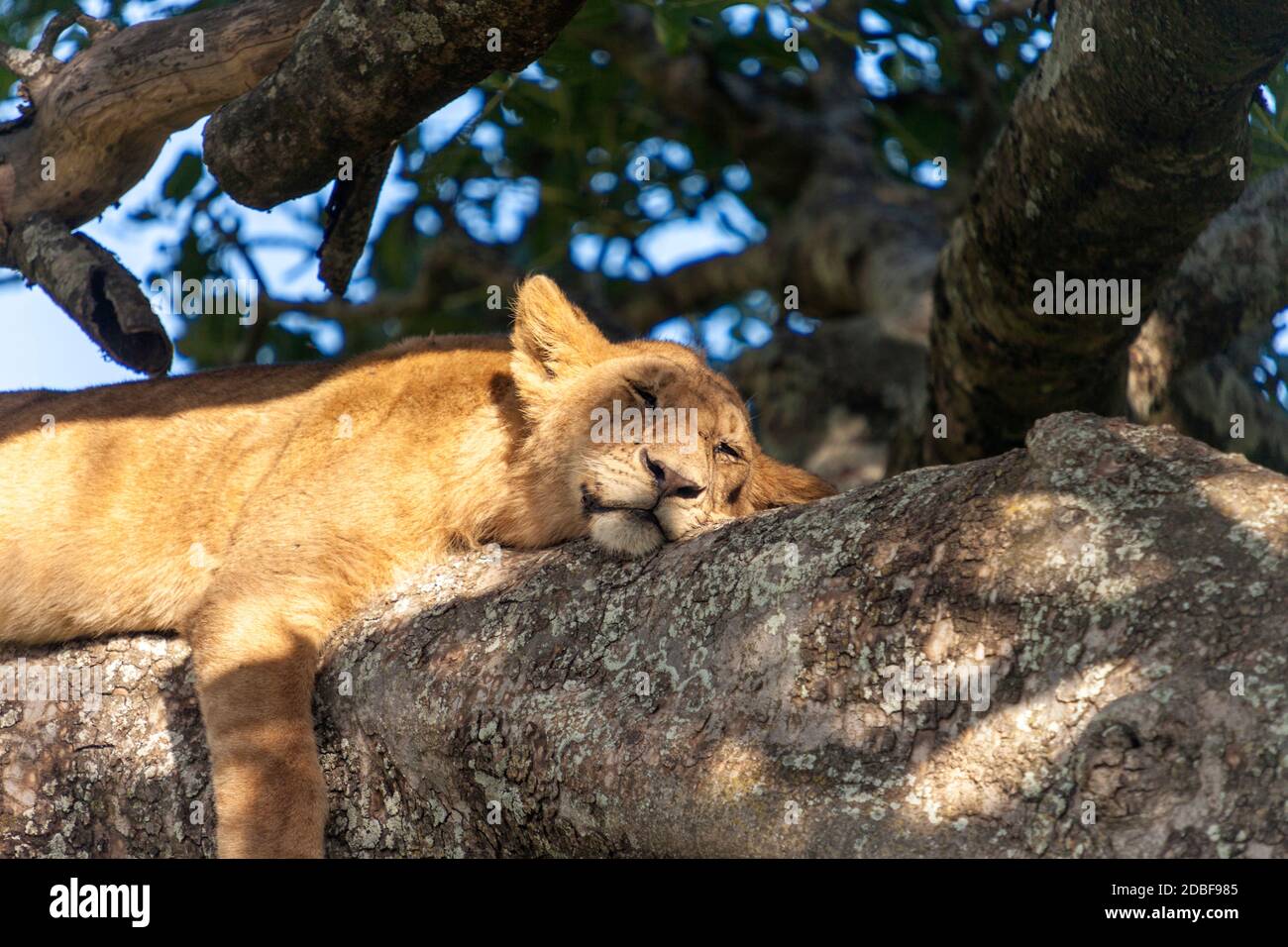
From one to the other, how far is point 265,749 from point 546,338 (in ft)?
6.34

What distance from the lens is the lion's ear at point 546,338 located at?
16.0 feet

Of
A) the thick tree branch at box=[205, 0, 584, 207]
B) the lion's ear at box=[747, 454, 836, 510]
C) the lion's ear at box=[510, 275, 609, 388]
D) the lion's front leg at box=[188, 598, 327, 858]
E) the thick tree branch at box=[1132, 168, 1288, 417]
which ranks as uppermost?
the thick tree branch at box=[205, 0, 584, 207]

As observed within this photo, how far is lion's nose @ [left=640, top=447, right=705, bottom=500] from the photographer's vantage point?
4141mm

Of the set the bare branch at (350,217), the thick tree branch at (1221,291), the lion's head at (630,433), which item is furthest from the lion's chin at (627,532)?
the thick tree branch at (1221,291)

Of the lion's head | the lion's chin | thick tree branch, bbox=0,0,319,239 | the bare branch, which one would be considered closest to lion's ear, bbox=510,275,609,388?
the lion's head

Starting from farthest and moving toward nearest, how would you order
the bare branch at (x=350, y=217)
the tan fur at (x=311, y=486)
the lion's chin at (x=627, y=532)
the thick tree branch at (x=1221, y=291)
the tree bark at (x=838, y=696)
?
the thick tree branch at (x=1221, y=291) → the bare branch at (x=350, y=217) → the tan fur at (x=311, y=486) → the lion's chin at (x=627, y=532) → the tree bark at (x=838, y=696)

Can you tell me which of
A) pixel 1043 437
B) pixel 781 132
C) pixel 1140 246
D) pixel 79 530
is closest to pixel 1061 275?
pixel 1140 246

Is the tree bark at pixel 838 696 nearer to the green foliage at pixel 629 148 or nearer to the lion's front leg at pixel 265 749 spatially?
the lion's front leg at pixel 265 749

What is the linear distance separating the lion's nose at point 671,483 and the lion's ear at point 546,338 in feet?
2.46

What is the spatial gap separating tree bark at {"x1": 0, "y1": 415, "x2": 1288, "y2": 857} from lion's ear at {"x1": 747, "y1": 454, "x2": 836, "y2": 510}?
4.18ft

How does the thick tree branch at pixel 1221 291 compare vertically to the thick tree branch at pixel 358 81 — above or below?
below

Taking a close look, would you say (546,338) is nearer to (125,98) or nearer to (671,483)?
(671,483)

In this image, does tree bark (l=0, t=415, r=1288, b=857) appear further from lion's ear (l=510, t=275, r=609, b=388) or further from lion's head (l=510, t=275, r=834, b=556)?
lion's ear (l=510, t=275, r=609, b=388)

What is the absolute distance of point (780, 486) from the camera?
4930 millimetres
